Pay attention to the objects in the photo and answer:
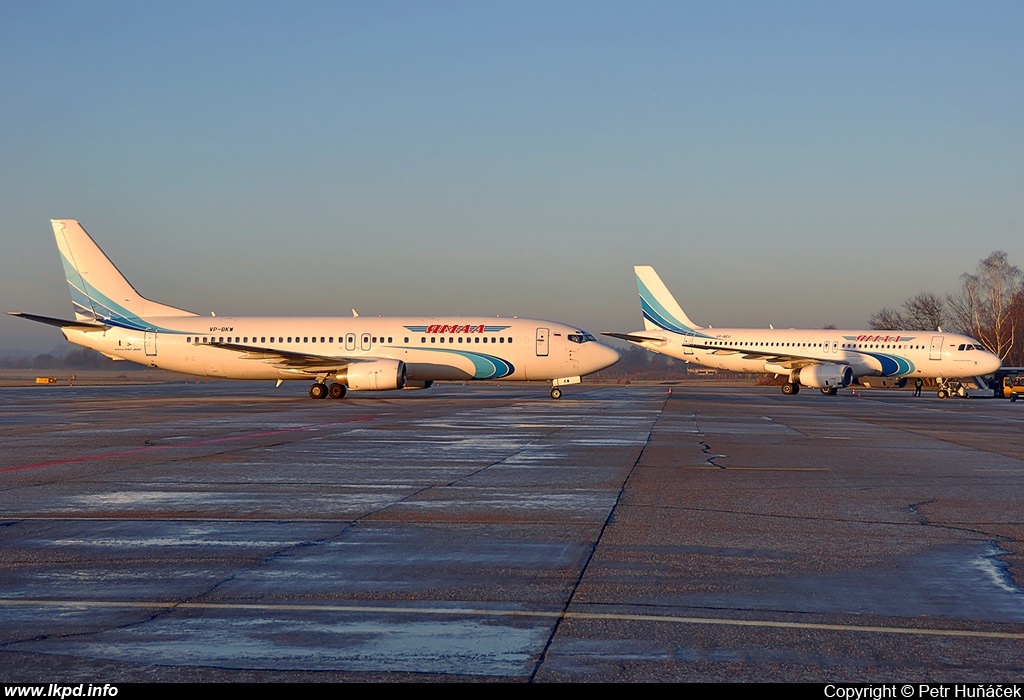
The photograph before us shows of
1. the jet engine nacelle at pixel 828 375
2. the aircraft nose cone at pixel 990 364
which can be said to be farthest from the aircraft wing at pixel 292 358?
the aircraft nose cone at pixel 990 364

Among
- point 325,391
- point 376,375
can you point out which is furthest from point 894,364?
point 325,391

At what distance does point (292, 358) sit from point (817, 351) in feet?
102

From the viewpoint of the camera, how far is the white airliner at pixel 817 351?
51625 mm

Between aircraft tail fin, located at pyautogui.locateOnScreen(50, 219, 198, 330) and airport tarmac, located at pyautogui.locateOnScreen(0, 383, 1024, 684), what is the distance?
Answer: 27.2 metres

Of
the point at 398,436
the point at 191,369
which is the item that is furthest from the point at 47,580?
A: the point at 191,369

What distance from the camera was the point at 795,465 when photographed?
16.0m

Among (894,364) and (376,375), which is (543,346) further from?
(894,364)

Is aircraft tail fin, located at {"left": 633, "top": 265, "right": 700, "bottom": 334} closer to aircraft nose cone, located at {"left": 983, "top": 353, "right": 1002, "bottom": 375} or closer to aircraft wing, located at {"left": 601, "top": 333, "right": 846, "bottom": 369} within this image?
aircraft wing, located at {"left": 601, "top": 333, "right": 846, "bottom": 369}

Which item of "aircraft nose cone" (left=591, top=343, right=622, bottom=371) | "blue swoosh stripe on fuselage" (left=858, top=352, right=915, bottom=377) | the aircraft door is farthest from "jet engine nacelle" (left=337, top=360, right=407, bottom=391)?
"blue swoosh stripe on fuselage" (left=858, top=352, right=915, bottom=377)

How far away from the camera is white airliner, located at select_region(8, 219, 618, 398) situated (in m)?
Answer: 40.8

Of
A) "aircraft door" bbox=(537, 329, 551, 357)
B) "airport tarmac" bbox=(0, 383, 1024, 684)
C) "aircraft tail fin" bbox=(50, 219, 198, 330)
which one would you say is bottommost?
"airport tarmac" bbox=(0, 383, 1024, 684)

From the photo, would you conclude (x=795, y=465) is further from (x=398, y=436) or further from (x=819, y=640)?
(x=819, y=640)

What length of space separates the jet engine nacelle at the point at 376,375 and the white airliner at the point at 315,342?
42 mm
